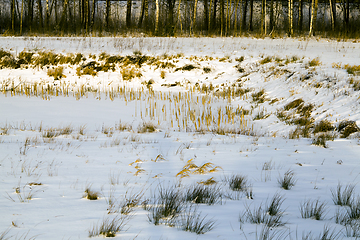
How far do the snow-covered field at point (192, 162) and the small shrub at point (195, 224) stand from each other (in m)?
0.02

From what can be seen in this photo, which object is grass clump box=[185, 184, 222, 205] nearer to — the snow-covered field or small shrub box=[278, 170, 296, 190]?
the snow-covered field

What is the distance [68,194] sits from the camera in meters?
2.75

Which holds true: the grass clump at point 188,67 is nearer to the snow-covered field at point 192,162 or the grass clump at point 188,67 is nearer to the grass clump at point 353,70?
the snow-covered field at point 192,162

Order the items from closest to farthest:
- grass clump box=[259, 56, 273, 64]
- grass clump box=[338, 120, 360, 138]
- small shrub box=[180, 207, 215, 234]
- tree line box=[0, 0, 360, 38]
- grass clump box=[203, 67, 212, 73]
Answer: small shrub box=[180, 207, 215, 234] → grass clump box=[338, 120, 360, 138] → grass clump box=[259, 56, 273, 64] → grass clump box=[203, 67, 212, 73] → tree line box=[0, 0, 360, 38]

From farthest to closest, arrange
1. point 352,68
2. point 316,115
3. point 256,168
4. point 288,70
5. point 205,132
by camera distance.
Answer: point 288,70 < point 352,68 < point 316,115 < point 205,132 < point 256,168

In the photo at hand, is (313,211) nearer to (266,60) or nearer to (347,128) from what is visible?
(347,128)

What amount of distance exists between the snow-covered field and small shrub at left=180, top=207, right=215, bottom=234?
22 mm

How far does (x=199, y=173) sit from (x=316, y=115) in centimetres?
528

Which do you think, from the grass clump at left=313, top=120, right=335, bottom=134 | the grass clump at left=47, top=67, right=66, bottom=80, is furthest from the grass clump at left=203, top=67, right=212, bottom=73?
the grass clump at left=313, top=120, right=335, bottom=134

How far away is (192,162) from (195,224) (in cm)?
193

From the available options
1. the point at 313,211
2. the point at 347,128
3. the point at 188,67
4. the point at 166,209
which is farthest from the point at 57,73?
the point at 313,211

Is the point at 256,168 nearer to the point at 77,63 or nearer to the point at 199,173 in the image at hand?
the point at 199,173

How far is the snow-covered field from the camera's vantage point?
226 centimetres

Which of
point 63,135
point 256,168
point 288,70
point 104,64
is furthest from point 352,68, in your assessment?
point 104,64
